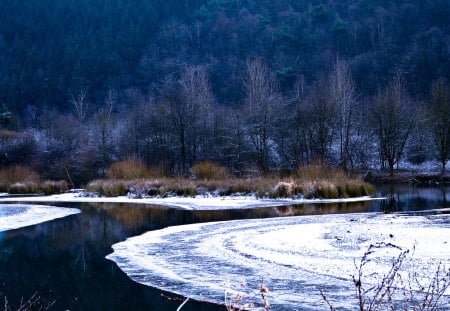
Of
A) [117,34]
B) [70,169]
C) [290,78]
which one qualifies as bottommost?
[70,169]

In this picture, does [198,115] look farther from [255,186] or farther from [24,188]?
[255,186]

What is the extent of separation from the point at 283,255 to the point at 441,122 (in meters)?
36.2

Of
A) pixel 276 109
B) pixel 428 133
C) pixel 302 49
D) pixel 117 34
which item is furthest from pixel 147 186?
pixel 117 34

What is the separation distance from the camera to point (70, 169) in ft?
160

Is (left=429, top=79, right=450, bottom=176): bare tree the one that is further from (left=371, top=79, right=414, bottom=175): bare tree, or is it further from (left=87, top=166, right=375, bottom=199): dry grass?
(left=87, top=166, right=375, bottom=199): dry grass

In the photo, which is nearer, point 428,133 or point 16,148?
point 428,133

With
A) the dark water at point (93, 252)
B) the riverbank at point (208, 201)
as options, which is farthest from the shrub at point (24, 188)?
the dark water at point (93, 252)

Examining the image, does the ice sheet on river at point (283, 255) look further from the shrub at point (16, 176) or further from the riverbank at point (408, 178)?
the shrub at point (16, 176)

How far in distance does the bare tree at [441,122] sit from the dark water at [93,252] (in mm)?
19503

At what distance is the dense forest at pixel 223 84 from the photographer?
152ft

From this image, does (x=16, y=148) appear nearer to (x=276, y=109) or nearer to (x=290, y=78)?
(x=276, y=109)

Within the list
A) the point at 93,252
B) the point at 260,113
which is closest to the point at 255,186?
the point at 93,252

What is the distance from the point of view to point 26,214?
2197cm

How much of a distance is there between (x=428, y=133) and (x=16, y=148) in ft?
129
